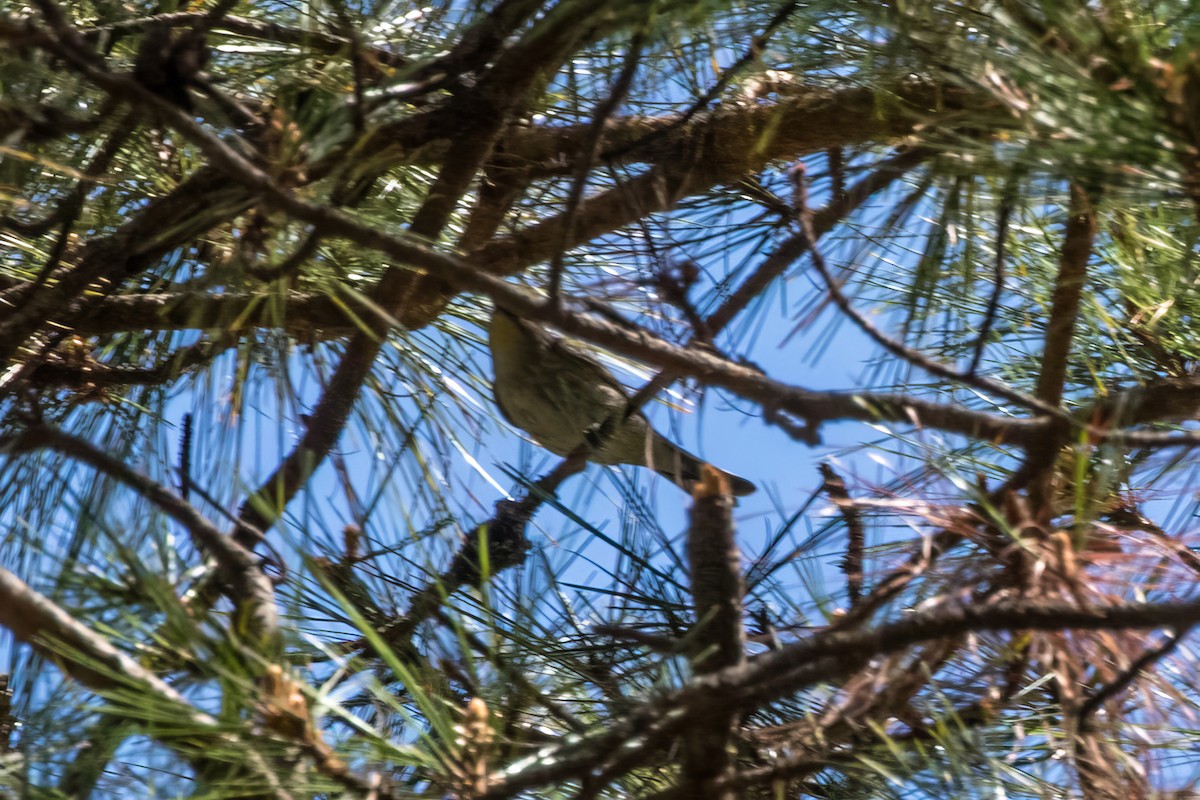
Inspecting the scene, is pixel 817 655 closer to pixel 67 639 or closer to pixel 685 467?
pixel 67 639

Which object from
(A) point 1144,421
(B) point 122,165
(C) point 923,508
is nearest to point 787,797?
(C) point 923,508

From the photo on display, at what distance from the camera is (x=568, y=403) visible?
7.18 ft

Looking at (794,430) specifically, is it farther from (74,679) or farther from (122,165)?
(122,165)

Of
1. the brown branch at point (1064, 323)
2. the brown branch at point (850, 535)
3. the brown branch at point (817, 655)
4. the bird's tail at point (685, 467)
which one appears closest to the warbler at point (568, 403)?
the bird's tail at point (685, 467)

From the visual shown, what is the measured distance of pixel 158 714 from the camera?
0.68 metres

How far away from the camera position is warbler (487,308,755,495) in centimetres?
196

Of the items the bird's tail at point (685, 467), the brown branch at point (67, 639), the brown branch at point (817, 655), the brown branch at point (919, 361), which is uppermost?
the bird's tail at point (685, 467)

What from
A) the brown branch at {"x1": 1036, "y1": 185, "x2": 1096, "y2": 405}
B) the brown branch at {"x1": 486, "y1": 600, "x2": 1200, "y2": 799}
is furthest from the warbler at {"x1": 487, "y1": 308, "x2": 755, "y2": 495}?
the brown branch at {"x1": 486, "y1": 600, "x2": 1200, "y2": 799}

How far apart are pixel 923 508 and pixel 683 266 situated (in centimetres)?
30

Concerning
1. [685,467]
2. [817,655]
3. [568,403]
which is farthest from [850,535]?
[568,403]

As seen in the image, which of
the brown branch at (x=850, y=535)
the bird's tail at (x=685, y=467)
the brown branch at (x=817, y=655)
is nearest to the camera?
the brown branch at (x=817, y=655)

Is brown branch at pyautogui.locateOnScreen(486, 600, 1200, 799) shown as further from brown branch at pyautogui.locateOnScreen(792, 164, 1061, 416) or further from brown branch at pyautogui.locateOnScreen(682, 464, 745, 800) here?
brown branch at pyautogui.locateOnScreen(792, 164, 1061, 416)

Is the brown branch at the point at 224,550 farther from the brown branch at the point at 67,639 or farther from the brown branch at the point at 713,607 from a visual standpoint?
the brown branch at the point at 713,607

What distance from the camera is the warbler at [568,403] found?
196 centimetres
